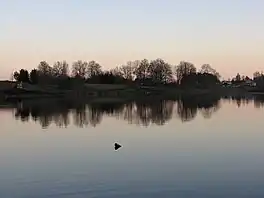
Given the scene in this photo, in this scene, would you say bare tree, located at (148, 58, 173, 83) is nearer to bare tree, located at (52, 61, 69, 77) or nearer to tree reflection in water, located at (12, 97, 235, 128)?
bare tree, located at (52, 61, 69, 77)

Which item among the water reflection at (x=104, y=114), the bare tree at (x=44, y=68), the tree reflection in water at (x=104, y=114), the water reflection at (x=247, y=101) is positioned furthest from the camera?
the bare tree at (x=44, y=68)

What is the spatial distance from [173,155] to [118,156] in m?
2.04

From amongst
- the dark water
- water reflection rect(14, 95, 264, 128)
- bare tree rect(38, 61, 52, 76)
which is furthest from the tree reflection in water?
bare tree rect(38, 61, 52, 76)

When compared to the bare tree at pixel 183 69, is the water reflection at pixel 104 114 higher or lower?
lower

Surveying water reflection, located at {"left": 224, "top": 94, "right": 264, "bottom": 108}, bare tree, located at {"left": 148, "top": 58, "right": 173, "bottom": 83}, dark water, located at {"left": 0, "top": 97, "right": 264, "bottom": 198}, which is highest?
bare tree, located at {"left": 148, "top": 58, "right": 173, "bottom": 83}

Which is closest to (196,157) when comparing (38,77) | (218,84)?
(38,77)

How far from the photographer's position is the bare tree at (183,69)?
122 m

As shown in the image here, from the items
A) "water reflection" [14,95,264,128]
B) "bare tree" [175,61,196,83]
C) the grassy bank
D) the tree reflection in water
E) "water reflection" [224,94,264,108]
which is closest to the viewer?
the tree reflection in water

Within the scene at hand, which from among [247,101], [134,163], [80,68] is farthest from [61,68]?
[134,163]

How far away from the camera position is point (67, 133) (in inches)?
953

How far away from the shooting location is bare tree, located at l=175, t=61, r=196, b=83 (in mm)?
121981

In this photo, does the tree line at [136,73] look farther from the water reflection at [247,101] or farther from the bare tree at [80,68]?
the water reflection at [247,101]

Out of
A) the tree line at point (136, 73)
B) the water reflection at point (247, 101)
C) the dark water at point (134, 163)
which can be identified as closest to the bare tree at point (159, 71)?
the tree line at point (136, 73)

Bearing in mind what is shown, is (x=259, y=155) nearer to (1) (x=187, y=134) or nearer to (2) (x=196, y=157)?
(2) (x=196, y=157)
